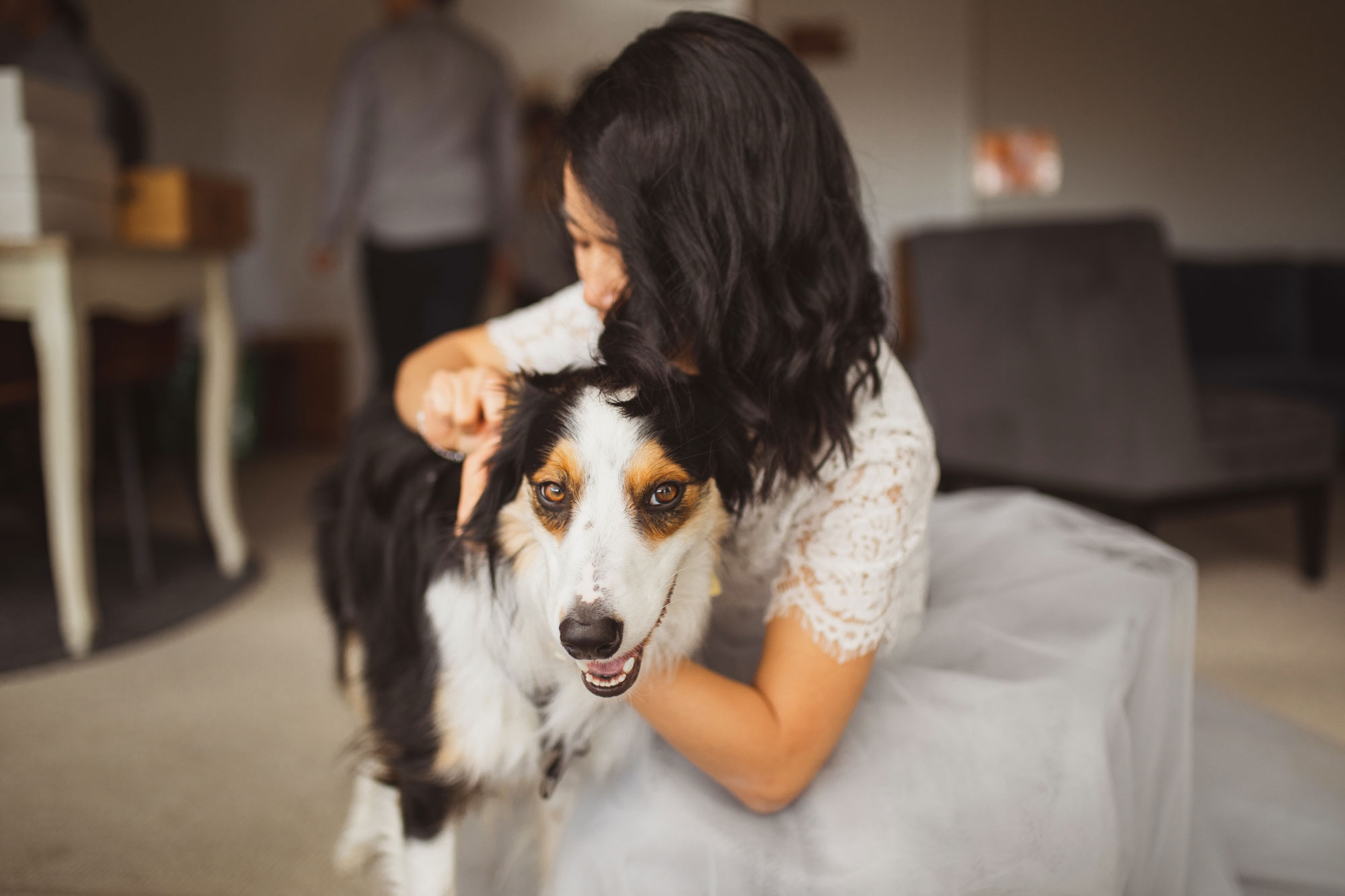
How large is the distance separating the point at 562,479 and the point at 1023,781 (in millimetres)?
609

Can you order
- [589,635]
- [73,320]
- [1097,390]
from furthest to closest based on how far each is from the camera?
[1097,390] → [73,320] → [589,635]

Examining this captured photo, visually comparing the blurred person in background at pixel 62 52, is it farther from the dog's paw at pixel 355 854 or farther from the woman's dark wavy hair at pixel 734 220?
the woman's dark wavy hair at pixel 734 220

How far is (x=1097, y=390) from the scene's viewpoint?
96.7 inches

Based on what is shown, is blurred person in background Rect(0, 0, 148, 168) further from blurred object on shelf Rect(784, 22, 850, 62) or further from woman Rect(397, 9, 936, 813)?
blurred object on shelf Rect(784, 22, 850, 62)

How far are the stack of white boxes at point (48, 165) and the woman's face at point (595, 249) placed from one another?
1.50 metres

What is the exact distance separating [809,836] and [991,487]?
2.06 metres

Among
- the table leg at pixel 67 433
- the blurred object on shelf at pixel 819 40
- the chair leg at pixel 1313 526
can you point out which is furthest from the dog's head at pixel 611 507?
the blurred object on shelf at pixel 819 40

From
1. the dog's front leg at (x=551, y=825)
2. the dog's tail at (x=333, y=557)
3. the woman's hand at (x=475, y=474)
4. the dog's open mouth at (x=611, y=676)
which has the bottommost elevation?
the dog's front leg at (x=551, y=825)

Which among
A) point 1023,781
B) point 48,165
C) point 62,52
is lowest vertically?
point 1023,781

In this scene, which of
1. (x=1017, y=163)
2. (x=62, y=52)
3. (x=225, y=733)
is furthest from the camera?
(x=1017, y=163)

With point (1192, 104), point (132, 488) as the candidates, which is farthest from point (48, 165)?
point (1192, 104)

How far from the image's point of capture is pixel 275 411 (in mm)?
4977

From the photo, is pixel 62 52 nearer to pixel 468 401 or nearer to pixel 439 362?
pixel 439 362

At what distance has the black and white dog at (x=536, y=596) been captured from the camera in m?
0.80
